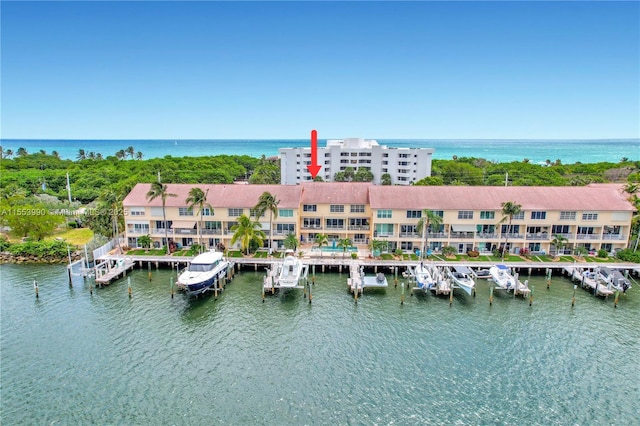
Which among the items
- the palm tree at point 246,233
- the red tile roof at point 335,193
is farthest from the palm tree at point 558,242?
the palm tree at point 246,233

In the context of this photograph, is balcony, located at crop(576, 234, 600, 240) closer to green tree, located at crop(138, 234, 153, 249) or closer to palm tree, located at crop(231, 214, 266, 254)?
palm tree, located at crop(231, 214, 266, 254)

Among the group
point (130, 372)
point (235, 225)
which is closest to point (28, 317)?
point (130, 372)

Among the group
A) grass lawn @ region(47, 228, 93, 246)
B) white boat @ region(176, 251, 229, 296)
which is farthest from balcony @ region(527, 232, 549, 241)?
grass lawn @ region(47, 228, 93, 246)

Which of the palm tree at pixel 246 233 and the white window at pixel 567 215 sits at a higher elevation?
the white window at pixel 567 215

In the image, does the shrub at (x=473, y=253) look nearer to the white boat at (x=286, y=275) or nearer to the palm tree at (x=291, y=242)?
the white boat at (x=286, y=275)

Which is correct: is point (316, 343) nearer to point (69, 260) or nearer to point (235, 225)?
point (235, 225)

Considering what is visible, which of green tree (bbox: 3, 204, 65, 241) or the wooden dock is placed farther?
green tree (bbox: 3, 204, 65, 241)
